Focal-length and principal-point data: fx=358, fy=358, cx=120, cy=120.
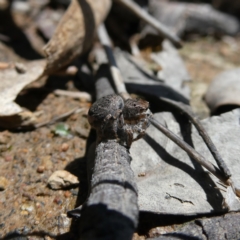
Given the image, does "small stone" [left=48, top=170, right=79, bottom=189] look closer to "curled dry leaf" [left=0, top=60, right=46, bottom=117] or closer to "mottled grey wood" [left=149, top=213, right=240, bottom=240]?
"curled dry leaf" [left=0, top=60, right=46, bottom=117]

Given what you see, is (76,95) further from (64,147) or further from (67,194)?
(67,194)

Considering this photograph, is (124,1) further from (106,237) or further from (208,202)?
(106,237)

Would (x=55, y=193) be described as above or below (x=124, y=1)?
below

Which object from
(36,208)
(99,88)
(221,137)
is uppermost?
(221,137)

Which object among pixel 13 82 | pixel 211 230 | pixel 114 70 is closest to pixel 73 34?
pixel 114 70

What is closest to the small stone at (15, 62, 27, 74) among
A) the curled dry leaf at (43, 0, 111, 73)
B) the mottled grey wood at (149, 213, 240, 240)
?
the curled dry leaf at (43, 0, 111, 73)

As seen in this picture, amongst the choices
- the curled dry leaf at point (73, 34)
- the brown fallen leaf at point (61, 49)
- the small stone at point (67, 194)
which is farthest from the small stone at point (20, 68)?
the small stone at point (67, 194)

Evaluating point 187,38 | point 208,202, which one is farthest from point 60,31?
point 187,38
